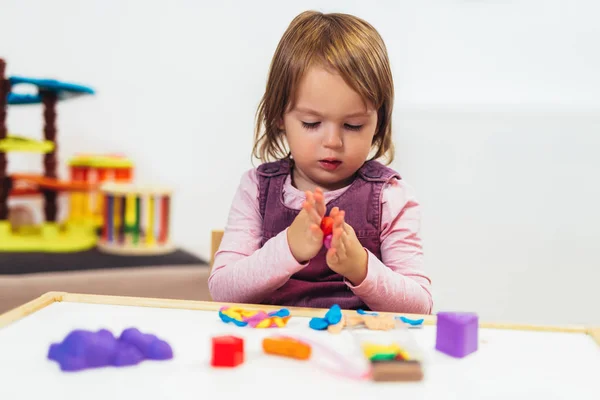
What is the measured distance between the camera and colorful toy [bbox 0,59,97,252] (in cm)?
177

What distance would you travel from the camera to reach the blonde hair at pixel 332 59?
2.64ft

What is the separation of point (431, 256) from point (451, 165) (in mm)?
250

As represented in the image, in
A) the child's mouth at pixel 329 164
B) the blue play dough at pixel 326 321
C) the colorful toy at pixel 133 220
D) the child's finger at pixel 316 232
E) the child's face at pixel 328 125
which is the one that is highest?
the child's face at pixel 328 125

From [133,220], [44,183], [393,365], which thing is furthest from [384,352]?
[44,183]

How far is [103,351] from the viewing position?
47 cm

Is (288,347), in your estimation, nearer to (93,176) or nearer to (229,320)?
(229,320)

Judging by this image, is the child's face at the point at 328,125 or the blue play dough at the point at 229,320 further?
the child's face at the point at 328,125

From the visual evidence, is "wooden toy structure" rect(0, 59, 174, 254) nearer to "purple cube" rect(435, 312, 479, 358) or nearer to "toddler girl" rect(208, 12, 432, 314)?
"toddler girl" rect(208, 12, 432, 314)

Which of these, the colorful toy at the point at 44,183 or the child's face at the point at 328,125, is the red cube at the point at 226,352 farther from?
the colorful toy at the point at 44,183

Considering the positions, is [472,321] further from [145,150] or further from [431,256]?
[145,150]

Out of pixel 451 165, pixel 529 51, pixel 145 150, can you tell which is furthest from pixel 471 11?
pixel 145 150

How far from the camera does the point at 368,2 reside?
5.71 feet

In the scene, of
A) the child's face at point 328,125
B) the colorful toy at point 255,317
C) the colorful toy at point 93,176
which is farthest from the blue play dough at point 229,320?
the colorful toy at point 93,176

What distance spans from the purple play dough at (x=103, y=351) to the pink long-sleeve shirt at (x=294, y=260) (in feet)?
0.81
